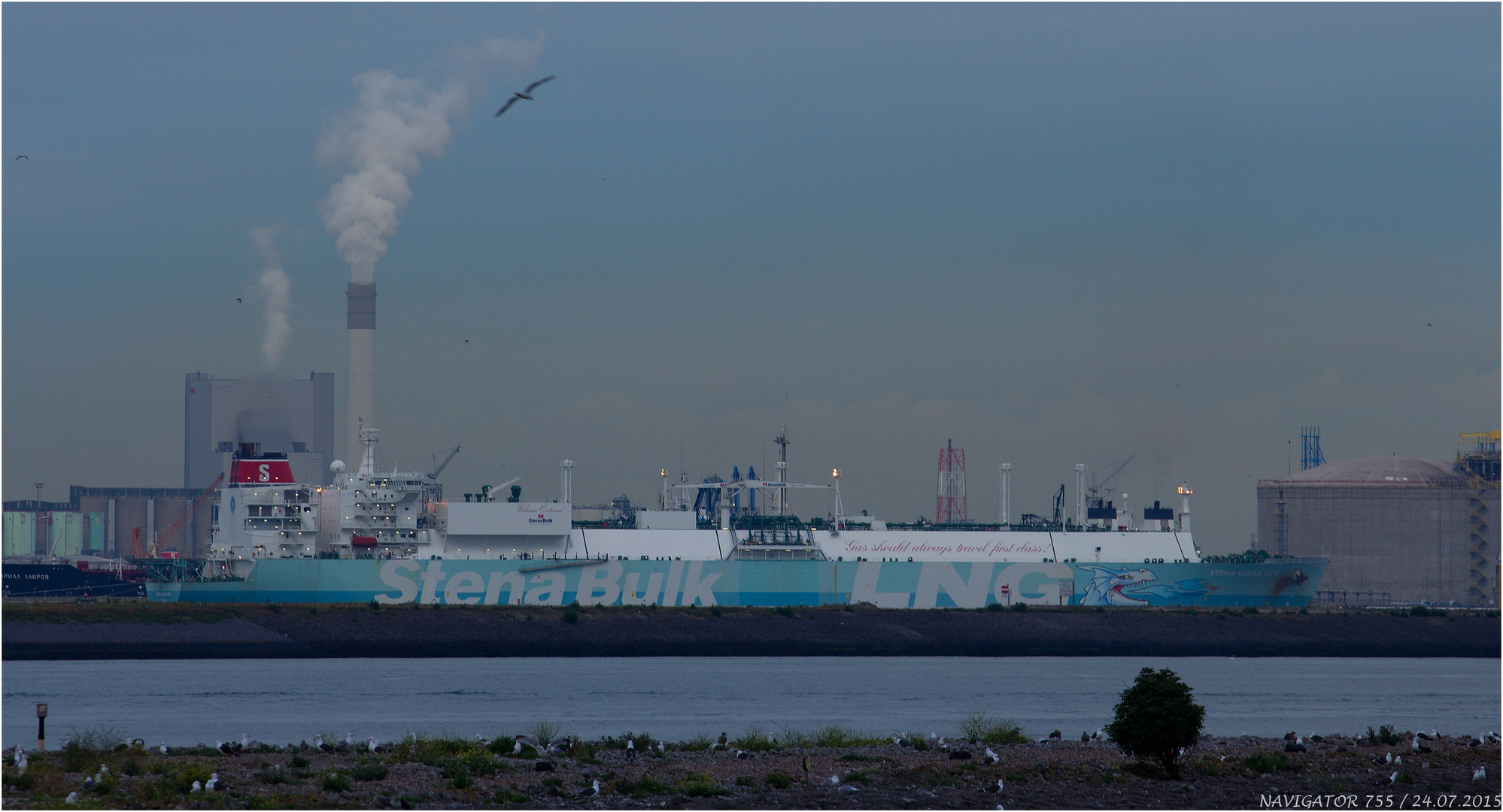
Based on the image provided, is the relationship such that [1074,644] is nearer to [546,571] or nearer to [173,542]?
[546,571]

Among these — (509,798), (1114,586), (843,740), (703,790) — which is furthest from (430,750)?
(1114,586)

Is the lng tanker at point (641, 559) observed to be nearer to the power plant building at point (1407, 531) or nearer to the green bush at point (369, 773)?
the power plant building at point (1407, 531)

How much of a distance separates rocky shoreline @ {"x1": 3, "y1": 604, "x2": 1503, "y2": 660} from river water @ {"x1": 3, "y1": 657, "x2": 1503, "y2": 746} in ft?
7.00

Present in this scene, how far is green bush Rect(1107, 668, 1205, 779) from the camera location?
71.2 feet

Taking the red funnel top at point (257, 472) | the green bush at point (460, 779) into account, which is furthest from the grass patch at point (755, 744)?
the red funnel top at point (257, 472)

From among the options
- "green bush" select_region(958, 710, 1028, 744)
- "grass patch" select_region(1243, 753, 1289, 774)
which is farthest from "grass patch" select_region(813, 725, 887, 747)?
"grass patch" select_region(1243, 753, 1289, 774)

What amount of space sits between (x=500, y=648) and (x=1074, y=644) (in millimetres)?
25208

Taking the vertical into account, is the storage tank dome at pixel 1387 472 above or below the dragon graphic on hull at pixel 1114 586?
above

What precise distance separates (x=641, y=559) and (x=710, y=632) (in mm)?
6907

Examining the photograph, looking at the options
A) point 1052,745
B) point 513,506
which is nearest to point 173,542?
point 513,506

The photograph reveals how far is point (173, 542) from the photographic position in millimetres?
191125

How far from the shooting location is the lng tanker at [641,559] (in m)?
70.9

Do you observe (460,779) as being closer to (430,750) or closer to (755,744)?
(430,750)

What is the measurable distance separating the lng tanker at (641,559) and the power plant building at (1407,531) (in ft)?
139
